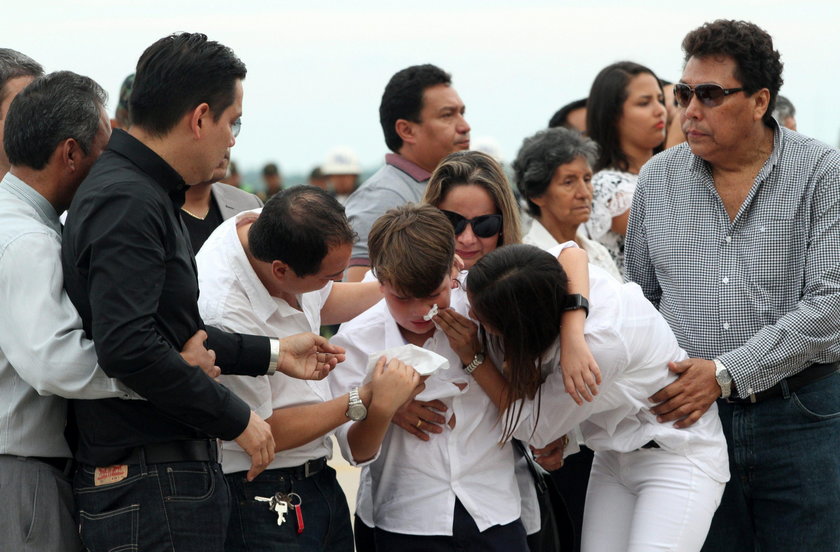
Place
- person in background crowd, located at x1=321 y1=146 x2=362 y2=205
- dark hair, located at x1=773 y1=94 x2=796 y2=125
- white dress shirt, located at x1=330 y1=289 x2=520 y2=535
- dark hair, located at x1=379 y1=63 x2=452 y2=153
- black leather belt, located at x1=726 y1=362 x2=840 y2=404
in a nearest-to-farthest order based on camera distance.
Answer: white dress shirt, located at x1=330 y1=289 x2=520 y2=535
black leather belt, located at x1=726 y1=362 x2=840 y2=404
dark hair, located at x1=379 y1=63 x2=452 y2=153
dark hair, located at x1=773 y1=94 x2=796 y2=125
person in background crowd, located at x1=321 y1=146 x2=362 y2=205

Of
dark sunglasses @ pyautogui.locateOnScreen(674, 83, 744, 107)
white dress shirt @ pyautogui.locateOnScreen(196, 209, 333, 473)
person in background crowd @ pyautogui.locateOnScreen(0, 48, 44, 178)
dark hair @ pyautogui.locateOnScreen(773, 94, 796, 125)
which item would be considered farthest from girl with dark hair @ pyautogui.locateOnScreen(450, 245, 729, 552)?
dark hair @ pyautogui.locateOnScreen(773, 94, 796, 125)

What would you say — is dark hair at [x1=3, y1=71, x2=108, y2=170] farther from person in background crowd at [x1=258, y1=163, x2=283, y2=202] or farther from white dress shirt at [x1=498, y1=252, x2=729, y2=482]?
person in background crowd at [x1=258, y1=163, x2=283, y2=202]

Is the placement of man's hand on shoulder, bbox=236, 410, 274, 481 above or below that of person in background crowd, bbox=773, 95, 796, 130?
below

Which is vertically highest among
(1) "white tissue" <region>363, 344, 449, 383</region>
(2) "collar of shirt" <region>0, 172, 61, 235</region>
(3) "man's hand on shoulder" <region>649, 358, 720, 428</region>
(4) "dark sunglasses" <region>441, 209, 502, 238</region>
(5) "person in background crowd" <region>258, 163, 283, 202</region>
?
(2) "collar of shirt" <region>0, 172, 61, 235</region>

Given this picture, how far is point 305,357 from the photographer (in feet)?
8.76

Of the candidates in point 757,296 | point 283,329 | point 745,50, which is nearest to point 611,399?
point 757,296

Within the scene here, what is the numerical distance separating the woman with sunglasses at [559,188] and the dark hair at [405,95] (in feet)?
3.14

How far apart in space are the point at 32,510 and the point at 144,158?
3.20 ft

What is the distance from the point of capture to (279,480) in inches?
110

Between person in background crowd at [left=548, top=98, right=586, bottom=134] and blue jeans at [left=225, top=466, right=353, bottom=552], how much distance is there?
141 inches

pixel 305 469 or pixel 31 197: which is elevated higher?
pixel 31 197

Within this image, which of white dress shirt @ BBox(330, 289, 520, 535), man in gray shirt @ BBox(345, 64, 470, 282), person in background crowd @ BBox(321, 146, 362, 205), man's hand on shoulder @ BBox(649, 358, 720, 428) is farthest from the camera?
person in background crowd @ BBox(321, 146, 362, 205)

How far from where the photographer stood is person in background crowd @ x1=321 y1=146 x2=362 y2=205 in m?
11.6

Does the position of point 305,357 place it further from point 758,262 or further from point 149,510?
point 758,262
